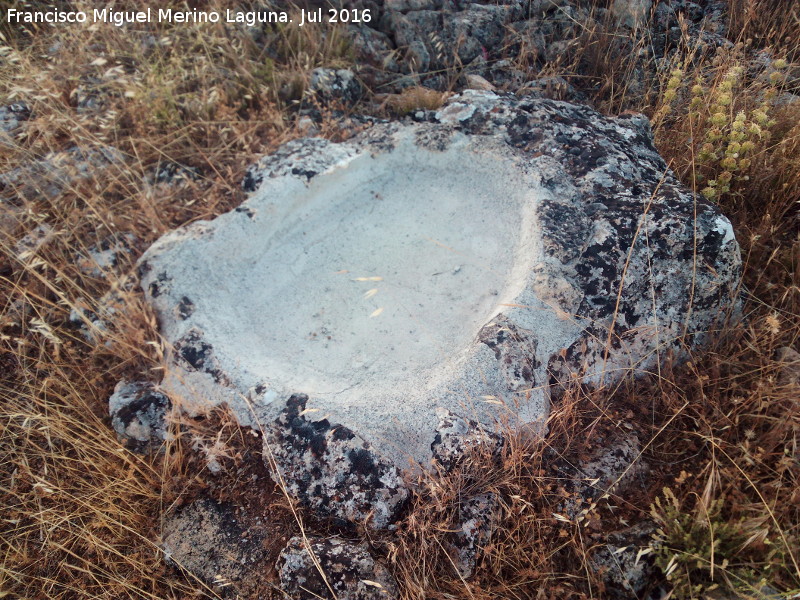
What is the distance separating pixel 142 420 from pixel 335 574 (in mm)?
1103

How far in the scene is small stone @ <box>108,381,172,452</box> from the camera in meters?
2.36

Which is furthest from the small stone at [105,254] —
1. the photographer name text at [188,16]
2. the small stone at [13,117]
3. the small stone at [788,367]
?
the small stone at [788,367]

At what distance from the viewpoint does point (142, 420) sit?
2.36 m

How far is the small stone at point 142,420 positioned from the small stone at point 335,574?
0.82 meters

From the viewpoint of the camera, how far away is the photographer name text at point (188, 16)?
3.64 m

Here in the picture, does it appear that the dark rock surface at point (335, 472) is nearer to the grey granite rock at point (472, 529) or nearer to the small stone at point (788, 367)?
the grey granite rock at point (472, 529)

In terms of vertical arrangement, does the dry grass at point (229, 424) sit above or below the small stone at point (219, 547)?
above

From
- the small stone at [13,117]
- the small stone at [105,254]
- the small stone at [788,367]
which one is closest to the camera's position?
the small stone at [788,367]

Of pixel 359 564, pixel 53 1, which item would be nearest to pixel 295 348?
pixel 359 564

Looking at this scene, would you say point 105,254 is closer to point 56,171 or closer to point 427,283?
point 56,171

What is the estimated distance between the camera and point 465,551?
6.47ft

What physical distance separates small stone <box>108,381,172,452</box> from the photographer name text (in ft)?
8.46

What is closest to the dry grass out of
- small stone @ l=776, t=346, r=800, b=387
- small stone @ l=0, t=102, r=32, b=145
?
small stone @ l=776, t=346, r=800, b=387

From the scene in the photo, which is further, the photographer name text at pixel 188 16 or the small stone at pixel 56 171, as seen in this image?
the photographer name text at pixel 188 16
